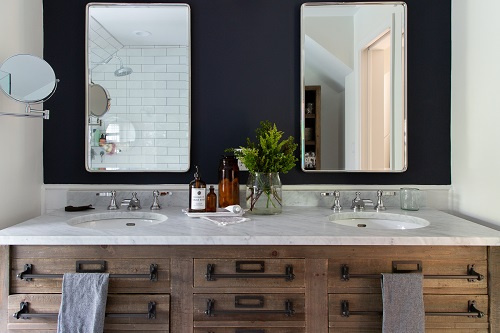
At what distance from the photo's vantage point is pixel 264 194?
190 cm

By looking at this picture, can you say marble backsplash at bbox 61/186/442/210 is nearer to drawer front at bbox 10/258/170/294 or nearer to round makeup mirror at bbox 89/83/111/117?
round makeup mirror at bbox 89/83/111/117

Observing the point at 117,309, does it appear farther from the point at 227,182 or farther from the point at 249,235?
the point at 227,182

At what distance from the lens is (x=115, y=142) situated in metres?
2.09

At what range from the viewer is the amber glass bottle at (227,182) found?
1.96 metres

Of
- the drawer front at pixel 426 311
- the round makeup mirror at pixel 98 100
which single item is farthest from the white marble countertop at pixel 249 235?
the round makeup mirror at pixel 98 100

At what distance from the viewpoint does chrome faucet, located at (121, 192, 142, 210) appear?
1996 millimetres

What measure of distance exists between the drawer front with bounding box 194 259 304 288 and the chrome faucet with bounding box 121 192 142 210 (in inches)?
27.8

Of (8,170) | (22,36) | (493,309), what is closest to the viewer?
(493,309)

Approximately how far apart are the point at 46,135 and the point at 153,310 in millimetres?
1273

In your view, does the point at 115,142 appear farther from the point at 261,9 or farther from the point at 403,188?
the point at 403,188

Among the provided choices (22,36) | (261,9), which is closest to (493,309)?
(261,9)

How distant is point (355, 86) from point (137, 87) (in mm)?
1230

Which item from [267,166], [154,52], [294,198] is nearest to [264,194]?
[267,166]

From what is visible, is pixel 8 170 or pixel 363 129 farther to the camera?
pixel 363 129
